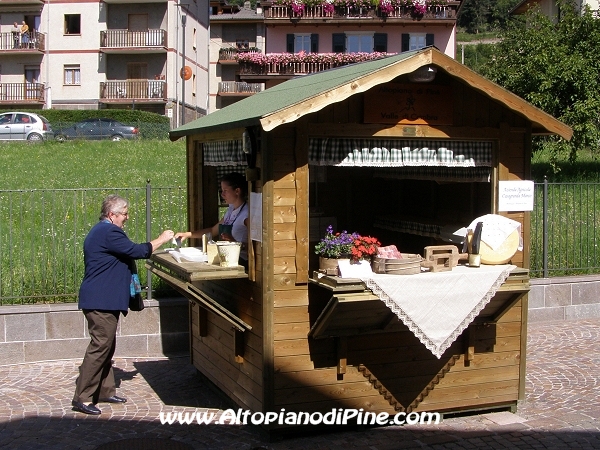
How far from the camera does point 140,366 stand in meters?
9.25

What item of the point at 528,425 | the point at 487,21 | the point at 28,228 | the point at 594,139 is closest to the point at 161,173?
the point at 28,228

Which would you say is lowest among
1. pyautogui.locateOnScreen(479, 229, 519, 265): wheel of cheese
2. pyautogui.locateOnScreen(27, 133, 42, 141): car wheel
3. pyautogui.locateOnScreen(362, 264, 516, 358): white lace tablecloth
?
pyautogui.locateOnScreen(362, 264, 516, 358): white lace tablecloth

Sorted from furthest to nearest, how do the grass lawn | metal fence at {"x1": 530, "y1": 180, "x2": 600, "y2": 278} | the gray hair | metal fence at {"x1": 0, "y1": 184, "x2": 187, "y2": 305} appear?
the grass lawn, metal fence at {"x1": 530, "y1": 180, "x2": 600, "y2": 278}, metal fence at {"x1": 0, "y1": 184, "x2": 187, "y2": 305}, the gray hair

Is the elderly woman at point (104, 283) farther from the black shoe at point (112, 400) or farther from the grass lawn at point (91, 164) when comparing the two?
the grass lawn at point (91, 164)

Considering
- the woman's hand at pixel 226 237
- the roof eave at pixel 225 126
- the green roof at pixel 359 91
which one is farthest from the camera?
the woman's hand at pixel 226 237

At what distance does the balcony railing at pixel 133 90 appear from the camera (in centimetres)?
4100

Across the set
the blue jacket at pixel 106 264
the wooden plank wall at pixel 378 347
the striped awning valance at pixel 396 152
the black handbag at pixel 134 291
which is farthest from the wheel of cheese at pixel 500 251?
the black handbag at pixel 134 291

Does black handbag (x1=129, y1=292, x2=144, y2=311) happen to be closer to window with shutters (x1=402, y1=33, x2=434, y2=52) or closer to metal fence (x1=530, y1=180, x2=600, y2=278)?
metal fence (x1=530, y1=180, x2=600, y2=278)

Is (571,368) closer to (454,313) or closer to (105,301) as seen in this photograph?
(454,313)

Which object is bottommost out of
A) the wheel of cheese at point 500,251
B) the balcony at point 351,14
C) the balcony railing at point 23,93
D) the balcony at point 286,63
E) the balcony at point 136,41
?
the wheel of cheese at point 500,251

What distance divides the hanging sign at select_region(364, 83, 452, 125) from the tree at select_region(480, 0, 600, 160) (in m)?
11.5

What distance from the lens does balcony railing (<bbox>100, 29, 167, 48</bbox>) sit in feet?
135

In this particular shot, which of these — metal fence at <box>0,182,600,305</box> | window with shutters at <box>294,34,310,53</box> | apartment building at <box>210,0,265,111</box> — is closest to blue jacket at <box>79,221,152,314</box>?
metal fence at <box>0,182,600,305</box>

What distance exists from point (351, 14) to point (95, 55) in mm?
13825
